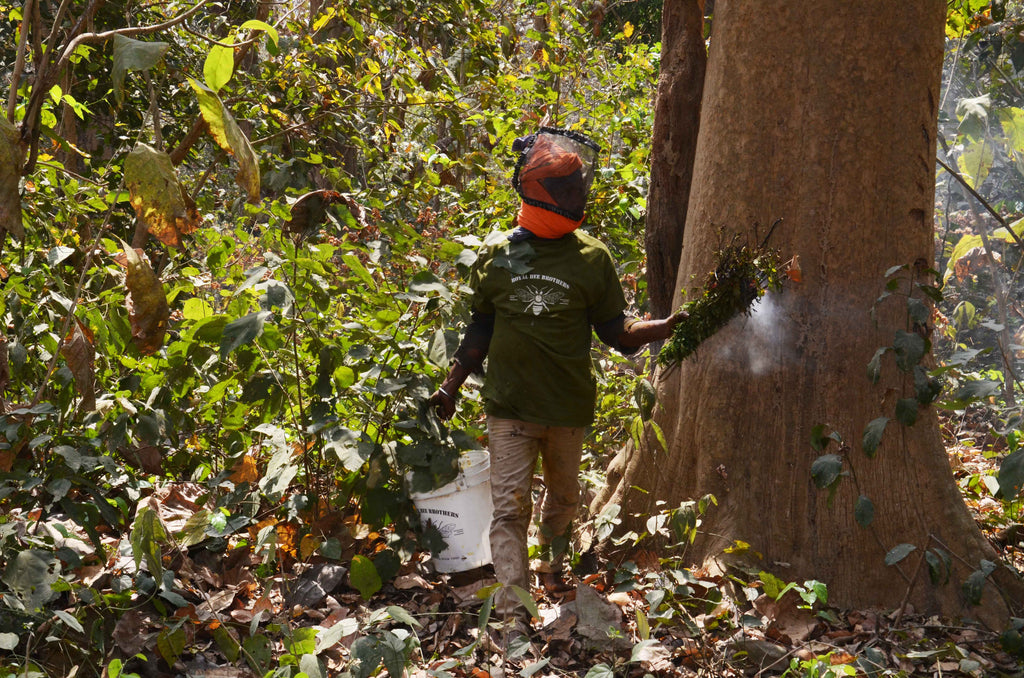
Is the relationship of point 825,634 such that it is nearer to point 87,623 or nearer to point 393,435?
point 393,435

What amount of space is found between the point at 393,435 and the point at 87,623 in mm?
1375

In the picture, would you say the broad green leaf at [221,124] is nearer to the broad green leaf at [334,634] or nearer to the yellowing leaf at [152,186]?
the yellowing leaf at [152,186]

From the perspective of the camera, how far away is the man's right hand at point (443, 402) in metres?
3.69

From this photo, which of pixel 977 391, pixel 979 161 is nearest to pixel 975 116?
pixel 977 391

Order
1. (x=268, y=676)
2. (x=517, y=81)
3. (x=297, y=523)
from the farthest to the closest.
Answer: (x=517, y=81) < (x=297, y=523) < (x=268, y=676)

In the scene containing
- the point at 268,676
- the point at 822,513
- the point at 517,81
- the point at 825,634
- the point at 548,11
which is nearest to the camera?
the point at 268,676

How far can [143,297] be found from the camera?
2.52 metres

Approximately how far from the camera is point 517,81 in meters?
6.37

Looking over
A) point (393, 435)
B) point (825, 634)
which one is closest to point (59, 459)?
point (393, 435)

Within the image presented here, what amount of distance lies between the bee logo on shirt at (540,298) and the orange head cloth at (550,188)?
22cm

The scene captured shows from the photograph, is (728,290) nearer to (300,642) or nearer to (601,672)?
(601,672)

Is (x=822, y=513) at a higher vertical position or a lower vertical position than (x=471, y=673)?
higher

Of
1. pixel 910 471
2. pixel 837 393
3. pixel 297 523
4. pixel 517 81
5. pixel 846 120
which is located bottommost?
pixel 297 523

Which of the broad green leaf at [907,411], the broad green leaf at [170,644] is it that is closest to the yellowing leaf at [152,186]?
the broad green leaf at [170,644]
